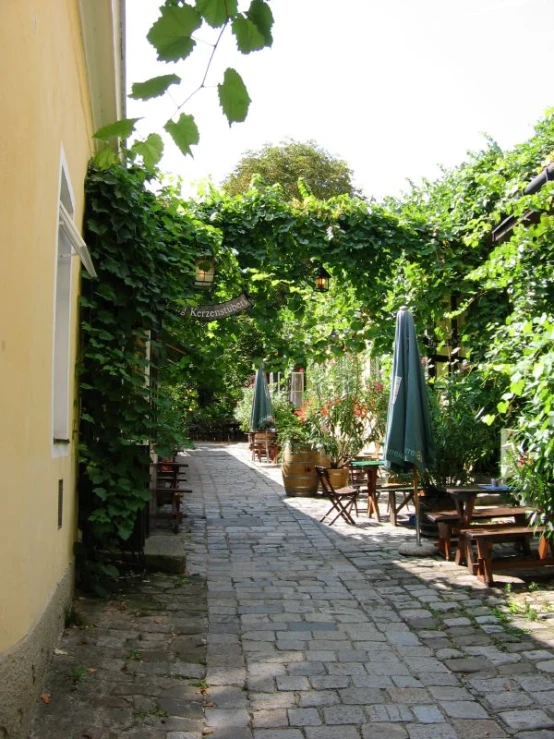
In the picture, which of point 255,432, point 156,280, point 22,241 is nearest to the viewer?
point 22,241

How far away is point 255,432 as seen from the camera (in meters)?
19.9

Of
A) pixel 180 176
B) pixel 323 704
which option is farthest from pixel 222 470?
pixel 323 704

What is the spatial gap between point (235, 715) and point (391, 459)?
13.9ft

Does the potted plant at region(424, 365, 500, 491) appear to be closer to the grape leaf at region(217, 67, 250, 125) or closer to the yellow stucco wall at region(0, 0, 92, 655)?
the yellow stucco wall at region(0, 0, 92, 655)

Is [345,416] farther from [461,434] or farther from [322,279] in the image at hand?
[461,434]

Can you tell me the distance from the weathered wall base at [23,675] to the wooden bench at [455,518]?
401 centimetres

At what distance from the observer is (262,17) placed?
2188 millimetres

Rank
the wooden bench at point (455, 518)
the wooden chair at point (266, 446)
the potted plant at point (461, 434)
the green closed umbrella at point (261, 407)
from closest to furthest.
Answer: the wooden bench at point (455, 518) → the potted plant at point (461, 434) → the wooden chair at point (266, 446) → the green closed umbrella at point (261, 407)

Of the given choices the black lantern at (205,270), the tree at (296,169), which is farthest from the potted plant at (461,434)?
the tree at (296,169)

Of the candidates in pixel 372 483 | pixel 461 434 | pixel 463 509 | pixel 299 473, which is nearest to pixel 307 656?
pixel 463 509

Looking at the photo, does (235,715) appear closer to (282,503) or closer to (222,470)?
(282,503)

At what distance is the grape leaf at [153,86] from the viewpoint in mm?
2107

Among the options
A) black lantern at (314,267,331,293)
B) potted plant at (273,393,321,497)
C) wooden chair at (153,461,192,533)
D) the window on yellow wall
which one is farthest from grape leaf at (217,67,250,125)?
potted plant at (273,393,321,497)

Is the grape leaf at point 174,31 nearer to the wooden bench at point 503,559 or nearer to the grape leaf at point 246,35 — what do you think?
the grape leaf at point 246,35
